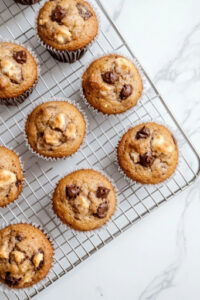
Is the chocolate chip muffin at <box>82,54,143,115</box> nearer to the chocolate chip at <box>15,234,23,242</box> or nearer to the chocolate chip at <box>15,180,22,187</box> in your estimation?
the chocolate chip at <box>15,180,22,187</box>

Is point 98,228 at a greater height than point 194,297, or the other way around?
point 98,228

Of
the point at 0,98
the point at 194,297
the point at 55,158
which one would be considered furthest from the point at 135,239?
the point at 0,98

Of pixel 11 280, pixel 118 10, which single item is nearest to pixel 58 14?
pixel 118 10

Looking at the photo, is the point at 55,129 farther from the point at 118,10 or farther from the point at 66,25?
the point at 118,10

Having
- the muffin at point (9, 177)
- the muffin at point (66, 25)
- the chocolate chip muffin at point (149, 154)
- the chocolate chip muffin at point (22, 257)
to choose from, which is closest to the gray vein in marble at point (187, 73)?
the chocolate chip muffin at point (149, 154)

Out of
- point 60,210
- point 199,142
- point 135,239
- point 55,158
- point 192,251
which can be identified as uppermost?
point 55,158

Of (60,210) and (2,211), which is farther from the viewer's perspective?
(2,211)

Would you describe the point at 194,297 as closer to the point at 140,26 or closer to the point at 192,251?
the point at 192,251
